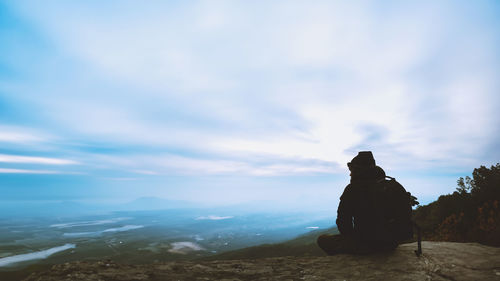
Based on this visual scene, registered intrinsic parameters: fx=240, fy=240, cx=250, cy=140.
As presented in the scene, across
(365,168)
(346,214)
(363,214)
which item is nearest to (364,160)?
(365,168)

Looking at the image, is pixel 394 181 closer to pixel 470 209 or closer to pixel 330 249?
pixel 330 249

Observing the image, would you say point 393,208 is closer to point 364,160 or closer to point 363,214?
point 363,214

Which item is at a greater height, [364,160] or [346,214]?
[364,160]

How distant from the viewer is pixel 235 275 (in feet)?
23.2

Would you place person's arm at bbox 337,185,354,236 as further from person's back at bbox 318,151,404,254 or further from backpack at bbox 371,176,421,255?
backpack at bbox 371,176,421,255

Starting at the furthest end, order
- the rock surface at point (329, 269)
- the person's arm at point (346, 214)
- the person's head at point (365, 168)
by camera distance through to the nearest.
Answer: the person's arm at point (346, 214)
the person's head at point (365, 168)
the rock surface at point (329, 269)

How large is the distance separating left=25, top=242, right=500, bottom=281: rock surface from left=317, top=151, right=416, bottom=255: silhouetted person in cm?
52

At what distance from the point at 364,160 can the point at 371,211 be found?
5.99ft

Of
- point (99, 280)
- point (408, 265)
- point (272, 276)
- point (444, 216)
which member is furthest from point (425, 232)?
point (99, 280)

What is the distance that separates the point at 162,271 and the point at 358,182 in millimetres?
7244

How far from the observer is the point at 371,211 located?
8398mm

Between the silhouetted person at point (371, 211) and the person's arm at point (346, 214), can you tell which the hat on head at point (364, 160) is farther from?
the person's arm at point (346, 214)

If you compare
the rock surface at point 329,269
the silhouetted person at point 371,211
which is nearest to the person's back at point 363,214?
the silhouetted person at point 371,211

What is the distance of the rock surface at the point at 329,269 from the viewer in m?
6.26
